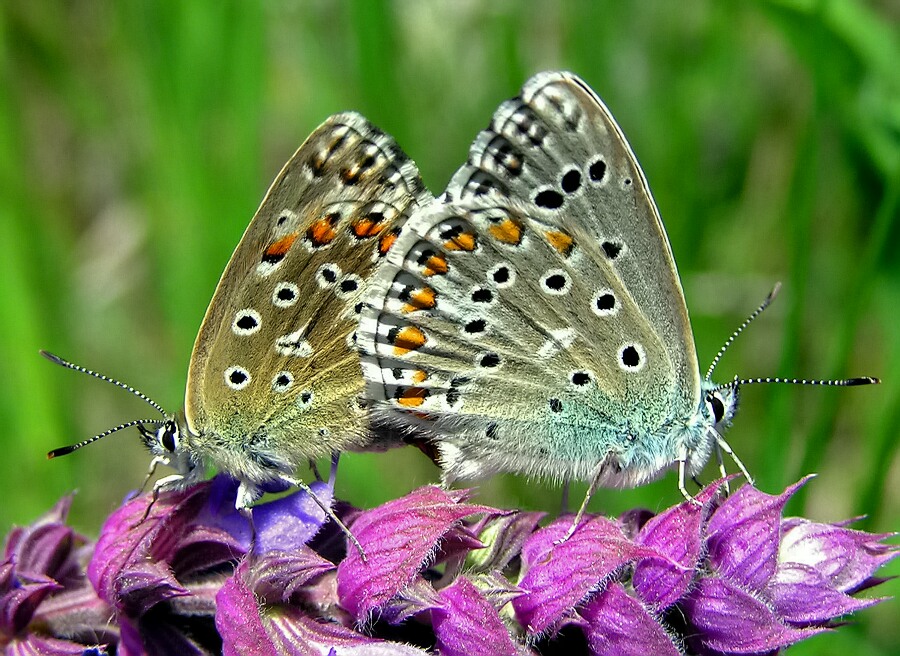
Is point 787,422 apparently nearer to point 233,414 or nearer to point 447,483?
point 447,483

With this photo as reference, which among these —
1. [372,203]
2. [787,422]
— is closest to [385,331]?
[372,203]

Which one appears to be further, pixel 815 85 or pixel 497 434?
pixel 815 85

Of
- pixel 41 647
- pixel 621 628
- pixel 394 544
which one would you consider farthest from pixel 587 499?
pixel 41 647

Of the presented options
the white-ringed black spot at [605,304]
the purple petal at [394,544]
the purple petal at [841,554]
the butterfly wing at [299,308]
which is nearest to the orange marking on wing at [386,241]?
the butterfly wing at [299,308]

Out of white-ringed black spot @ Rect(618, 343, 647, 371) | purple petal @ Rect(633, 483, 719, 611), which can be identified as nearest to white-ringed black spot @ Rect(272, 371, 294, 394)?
white-ringed black spot @ Rect(618, 343, 647, 371)

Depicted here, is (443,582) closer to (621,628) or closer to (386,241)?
(621,628)

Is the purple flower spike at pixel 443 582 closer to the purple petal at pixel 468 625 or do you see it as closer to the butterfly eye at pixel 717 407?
the purple petal at pixel 468 625
